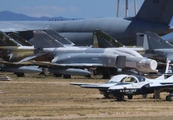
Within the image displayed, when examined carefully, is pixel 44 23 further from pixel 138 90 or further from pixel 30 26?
pixel 138 90

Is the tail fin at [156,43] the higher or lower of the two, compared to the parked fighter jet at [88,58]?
higher

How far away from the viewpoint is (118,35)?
71.1m

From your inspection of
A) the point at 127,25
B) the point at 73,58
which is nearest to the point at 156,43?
the point at 73,58

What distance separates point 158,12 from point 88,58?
22911mm

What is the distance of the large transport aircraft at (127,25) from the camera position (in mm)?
70000

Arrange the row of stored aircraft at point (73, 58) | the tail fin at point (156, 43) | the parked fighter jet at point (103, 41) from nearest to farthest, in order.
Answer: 1. the row of stored aircraft at point (73, 58)
2. the parked fighter jet at point (103, 41)
3. the tail fin at point (156, 43)

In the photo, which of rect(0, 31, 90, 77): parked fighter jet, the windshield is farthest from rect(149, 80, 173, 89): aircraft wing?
rect(0, 31, 90, 77): parked fighter jet

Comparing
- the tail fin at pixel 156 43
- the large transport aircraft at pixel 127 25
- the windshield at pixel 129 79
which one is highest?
the large transport aircraft at pixel 127 25

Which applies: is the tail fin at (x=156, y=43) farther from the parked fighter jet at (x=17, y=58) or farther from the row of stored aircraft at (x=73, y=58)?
the parked fighter jet at (x=17, y=58)

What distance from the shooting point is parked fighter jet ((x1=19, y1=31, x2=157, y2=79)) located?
4731 cm

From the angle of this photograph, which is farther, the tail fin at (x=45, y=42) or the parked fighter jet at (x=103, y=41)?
the parked fighter jet at (x=103, y=41)

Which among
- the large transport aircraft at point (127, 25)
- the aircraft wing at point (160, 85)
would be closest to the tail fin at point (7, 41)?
the large transport aircraft at point (127, 25)

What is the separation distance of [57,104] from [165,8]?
44.5 meters

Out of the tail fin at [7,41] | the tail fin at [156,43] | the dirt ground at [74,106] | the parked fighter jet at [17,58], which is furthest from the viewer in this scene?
the tail fin at [7,41]
